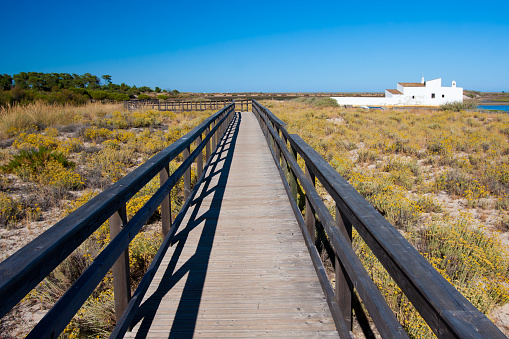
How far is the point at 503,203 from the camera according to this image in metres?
7.17

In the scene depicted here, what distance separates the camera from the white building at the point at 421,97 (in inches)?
2200

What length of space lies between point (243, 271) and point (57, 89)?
4936cm

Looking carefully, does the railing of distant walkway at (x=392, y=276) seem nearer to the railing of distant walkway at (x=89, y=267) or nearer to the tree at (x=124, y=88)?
the railing of distant walkway at (x=89, y=267)

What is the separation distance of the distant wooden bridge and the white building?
53267mm

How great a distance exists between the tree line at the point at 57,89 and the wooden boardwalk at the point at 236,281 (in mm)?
16881

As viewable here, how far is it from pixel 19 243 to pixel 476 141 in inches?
564

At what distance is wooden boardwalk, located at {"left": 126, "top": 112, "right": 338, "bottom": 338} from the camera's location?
106 inches

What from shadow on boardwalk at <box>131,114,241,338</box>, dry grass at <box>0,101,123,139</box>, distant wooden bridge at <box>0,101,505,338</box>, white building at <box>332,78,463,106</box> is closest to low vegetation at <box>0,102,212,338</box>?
dry grass at <box>0,101,123,139</box>

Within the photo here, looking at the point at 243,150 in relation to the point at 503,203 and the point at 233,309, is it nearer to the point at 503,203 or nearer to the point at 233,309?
the point at 503,203

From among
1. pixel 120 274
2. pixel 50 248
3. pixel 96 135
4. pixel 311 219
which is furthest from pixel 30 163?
pixel 50 248

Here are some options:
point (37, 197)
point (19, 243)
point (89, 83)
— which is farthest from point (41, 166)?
point (89, 83)

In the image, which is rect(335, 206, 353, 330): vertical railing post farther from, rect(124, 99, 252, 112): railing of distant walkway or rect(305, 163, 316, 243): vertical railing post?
rect(124, 99, 252, 112): railing of distant walkway

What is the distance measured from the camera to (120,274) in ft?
8.15

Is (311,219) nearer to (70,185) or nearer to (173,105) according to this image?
(70,185)
